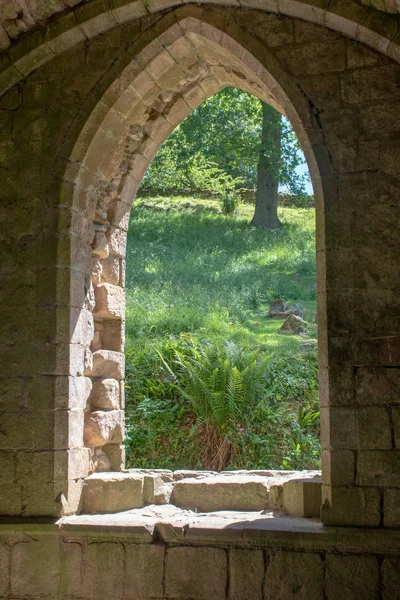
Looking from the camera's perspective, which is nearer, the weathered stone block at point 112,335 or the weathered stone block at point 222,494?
the weathered stone block at point 222,494

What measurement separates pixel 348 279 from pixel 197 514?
191 centimetres

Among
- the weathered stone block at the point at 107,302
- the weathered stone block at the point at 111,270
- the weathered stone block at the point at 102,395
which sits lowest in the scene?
the weathered stone block at the point at 102,395

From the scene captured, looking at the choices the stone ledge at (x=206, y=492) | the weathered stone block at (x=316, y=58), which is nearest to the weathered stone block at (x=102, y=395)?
the stone ledge at (x=206, y=492)

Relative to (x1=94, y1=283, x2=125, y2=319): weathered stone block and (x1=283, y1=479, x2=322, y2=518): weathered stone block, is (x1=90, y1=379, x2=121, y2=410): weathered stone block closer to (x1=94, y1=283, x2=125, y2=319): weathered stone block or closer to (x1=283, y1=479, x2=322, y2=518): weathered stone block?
(x1=94, y1=283, x2=125, y2=319): weathered stone block

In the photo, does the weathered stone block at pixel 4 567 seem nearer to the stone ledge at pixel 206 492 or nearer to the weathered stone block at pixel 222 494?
the stone ledge at pixel 206 492

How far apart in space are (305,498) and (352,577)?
0.64m

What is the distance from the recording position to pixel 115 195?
488 cm

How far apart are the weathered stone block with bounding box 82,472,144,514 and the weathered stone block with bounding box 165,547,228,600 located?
2.18 feet

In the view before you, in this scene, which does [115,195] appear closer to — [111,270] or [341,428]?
[111,270]

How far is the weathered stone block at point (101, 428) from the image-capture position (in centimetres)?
455

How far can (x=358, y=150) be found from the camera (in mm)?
3867

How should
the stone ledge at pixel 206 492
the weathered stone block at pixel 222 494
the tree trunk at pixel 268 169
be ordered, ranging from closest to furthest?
the stone ledge at pixel 206 492 → the weathered stone block at pixel 222 494 → the tree trunk at pixel 268 169

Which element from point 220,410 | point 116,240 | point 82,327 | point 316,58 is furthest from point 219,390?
point 316,58

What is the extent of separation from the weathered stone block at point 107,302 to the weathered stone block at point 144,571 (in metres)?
1.76
